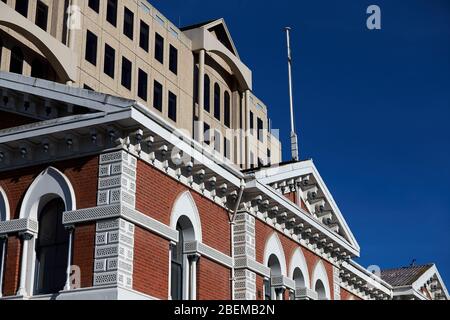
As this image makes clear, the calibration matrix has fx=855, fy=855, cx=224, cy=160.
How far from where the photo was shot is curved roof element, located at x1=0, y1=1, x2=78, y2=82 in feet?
119

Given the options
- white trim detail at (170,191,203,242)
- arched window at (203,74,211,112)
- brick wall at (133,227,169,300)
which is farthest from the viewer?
arched window at (203,74,211,112)

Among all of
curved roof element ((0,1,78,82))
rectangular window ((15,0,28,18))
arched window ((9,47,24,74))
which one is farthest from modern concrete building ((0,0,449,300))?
rectangular window ((15,0,28,18))

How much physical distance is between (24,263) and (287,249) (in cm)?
937

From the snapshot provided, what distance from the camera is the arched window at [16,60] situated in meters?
37.6

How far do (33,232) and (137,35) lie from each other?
89.8 feet

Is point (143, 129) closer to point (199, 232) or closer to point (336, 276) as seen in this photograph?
point (199, 232)

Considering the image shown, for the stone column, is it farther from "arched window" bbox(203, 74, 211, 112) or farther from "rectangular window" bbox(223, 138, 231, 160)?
"rectangular window" bbox(223, 138, 231, 160)

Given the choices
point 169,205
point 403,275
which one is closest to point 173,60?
point 403,275

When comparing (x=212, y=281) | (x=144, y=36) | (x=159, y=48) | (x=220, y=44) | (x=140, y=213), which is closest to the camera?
(x=140, y=213)

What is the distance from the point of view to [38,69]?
129 ft

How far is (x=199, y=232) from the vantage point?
71.6ft

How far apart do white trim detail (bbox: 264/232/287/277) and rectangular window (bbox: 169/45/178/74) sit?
24762 millimetres

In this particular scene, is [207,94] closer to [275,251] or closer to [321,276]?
[321,276]
